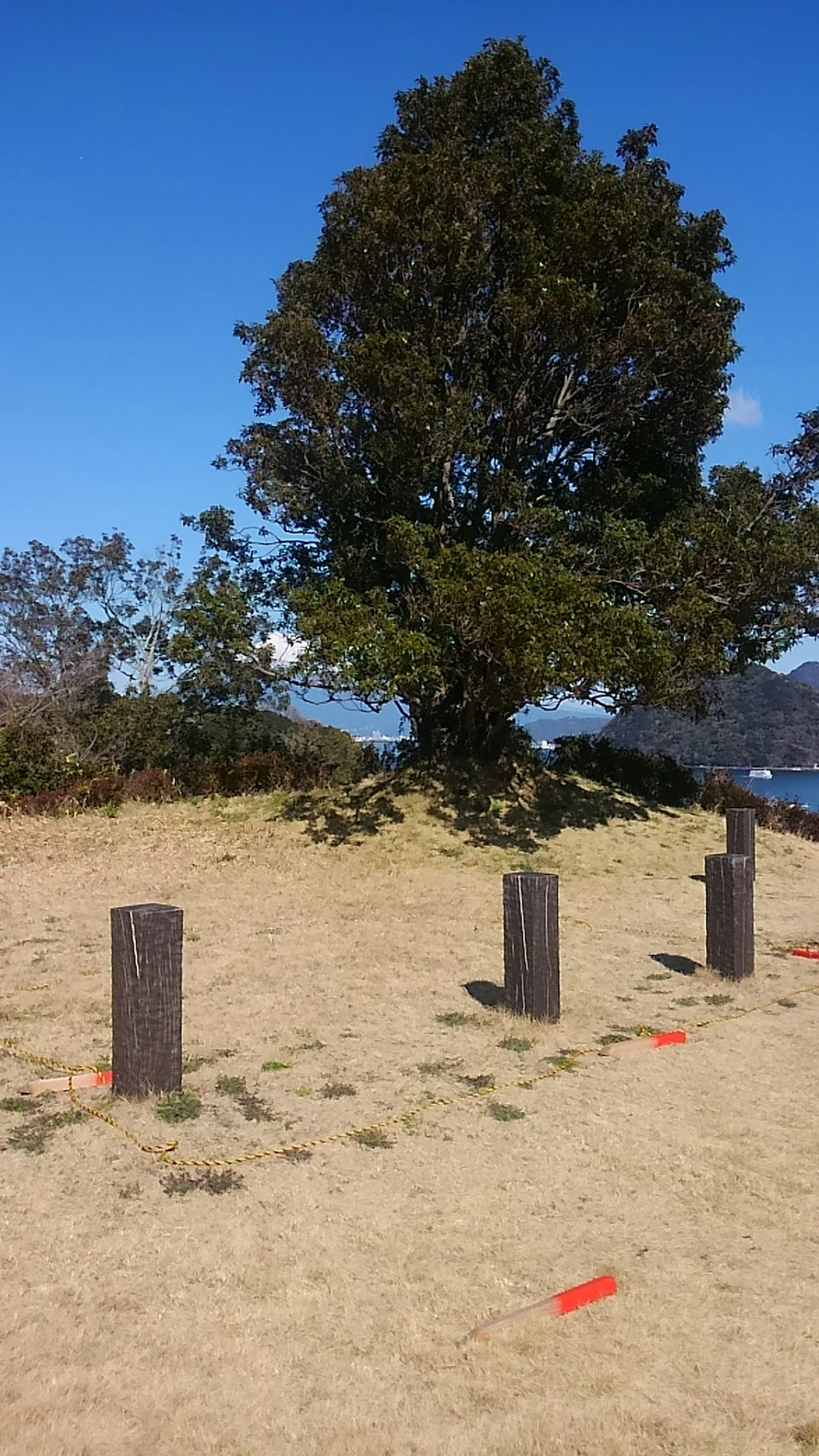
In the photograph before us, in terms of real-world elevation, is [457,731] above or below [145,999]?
above

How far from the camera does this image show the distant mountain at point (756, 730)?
45594mm

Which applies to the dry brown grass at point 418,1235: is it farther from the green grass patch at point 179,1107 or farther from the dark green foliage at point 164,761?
the dark green foliage at point 164,761

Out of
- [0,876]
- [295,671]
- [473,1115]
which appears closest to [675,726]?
[295,671]

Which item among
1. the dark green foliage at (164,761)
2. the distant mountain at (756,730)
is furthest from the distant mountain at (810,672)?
the dark green foliage at (164,761)

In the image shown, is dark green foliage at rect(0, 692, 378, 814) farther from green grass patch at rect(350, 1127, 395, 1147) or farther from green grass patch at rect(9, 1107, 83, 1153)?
green grass patch at rect(350, 1127, 395, 1147)

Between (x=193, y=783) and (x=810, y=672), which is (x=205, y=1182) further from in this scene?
(x=810, y=672)

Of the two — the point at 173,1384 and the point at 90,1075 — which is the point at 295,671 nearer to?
the point at 90,1075

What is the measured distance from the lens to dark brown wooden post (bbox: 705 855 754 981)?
751 cm

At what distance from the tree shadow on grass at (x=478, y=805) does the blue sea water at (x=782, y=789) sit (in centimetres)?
413

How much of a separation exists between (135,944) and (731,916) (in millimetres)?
4834

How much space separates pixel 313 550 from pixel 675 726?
33.6 m

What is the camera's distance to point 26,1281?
323 cm

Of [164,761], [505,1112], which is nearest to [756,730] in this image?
[164,761]

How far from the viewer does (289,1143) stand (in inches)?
175
